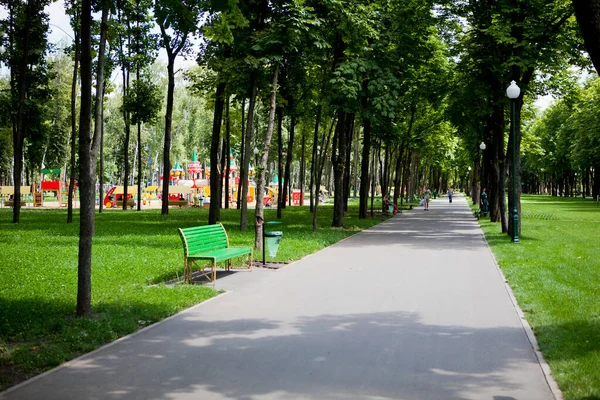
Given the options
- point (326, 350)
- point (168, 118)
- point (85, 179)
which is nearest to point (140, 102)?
point (168, 118)

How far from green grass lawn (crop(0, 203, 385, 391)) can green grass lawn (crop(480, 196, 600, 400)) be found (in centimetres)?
463

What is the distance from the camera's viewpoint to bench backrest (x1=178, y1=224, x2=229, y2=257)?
10734 millimetres

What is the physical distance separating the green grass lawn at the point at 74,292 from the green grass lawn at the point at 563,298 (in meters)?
4.63

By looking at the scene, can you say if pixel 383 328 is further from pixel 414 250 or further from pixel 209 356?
pixel 414 250

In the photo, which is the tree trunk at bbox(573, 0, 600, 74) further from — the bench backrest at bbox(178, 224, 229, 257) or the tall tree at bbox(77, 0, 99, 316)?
the bench backrest at bbox(178, 224, 229, 257)

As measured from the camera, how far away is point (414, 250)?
1650cm

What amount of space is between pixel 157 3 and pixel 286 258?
26.4 feet

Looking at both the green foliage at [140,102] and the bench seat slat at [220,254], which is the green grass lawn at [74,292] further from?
the green foliage at [140,102]

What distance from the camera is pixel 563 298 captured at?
901 cm

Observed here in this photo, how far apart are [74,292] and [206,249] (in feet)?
9.85

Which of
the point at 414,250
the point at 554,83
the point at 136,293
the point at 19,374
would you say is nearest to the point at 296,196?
the point at 554,83

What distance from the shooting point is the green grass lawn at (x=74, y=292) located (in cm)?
618

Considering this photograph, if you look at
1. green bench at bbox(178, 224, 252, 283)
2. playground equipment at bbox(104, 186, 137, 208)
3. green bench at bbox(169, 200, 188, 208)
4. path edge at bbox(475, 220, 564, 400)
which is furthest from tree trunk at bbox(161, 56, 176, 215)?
path edge at bbox(475, 220, 564, 400)

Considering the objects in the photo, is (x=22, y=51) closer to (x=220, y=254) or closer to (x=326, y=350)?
(x=220, y=254)
